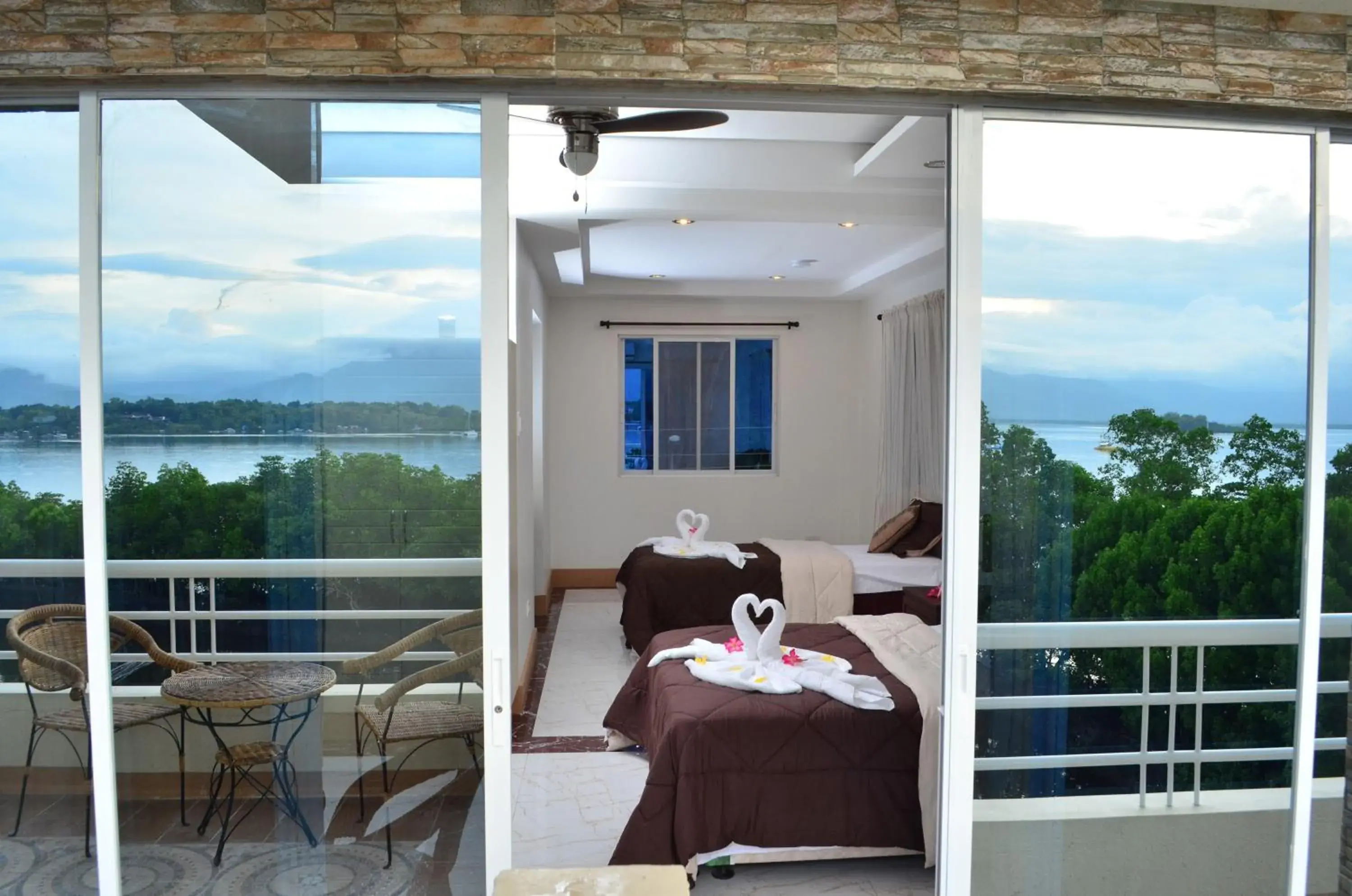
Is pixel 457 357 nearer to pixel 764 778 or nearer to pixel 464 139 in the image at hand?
pixel 464 139

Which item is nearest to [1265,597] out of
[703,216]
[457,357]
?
[457,357]

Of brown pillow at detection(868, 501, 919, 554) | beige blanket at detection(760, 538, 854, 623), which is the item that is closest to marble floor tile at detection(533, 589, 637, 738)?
beige blanket at detection(760, 538, 854, 623)

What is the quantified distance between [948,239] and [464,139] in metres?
1.18

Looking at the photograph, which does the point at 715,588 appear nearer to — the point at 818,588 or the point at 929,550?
the point at 818,588

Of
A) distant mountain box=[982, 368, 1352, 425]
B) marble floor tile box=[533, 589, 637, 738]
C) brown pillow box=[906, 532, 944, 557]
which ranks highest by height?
distant mountain box=[982, 368, 1352, 425]

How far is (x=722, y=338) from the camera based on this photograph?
8.63 m

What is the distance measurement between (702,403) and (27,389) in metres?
6.63

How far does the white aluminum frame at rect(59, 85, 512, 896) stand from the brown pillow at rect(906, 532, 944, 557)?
14.7 ft

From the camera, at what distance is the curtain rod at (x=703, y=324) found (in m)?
8.42

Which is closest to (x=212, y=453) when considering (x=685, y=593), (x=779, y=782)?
(x=779, y=782)

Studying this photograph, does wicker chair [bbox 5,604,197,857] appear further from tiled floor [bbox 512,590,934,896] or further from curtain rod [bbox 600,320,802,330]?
curtain rod [bbox 600,320,802,330]

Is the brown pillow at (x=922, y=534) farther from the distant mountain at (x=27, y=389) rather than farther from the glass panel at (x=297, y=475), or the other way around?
the distant mountain at (x=27, y=389)

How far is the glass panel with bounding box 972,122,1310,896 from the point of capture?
242 cm

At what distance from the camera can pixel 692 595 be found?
19.8 feet
